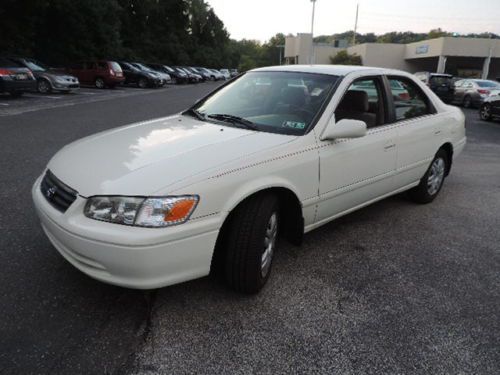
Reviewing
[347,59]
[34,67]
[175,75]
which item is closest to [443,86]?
[34,67]

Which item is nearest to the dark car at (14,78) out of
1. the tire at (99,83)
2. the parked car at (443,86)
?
the tire at (99,83)

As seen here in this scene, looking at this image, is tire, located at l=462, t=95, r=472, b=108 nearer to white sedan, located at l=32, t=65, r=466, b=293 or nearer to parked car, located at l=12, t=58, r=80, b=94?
white sedan, located at l=32, t=65, r=466, b=293

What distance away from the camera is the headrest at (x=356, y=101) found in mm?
3688

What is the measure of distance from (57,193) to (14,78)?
13.7 metres

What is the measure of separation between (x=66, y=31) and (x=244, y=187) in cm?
2989

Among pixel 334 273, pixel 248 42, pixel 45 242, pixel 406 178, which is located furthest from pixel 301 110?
pixel 248 42

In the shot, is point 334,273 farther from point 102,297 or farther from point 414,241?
point 102,297

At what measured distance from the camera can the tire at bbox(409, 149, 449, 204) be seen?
478cm

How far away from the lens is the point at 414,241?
12.9 feet

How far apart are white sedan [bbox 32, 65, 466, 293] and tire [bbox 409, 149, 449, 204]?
41 cm

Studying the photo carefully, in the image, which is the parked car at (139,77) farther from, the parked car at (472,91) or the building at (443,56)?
the building at (443,56)

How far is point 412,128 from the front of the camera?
4215 millimetres

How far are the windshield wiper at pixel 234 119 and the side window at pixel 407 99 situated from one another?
1.61 meters

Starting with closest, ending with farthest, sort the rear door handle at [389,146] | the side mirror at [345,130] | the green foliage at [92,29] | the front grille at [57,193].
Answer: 1. the front grille at [57,193]
2. the side mirror at [345,130]
3. the rear door handle at [389,146]
4. the green foliage at [92,29]
